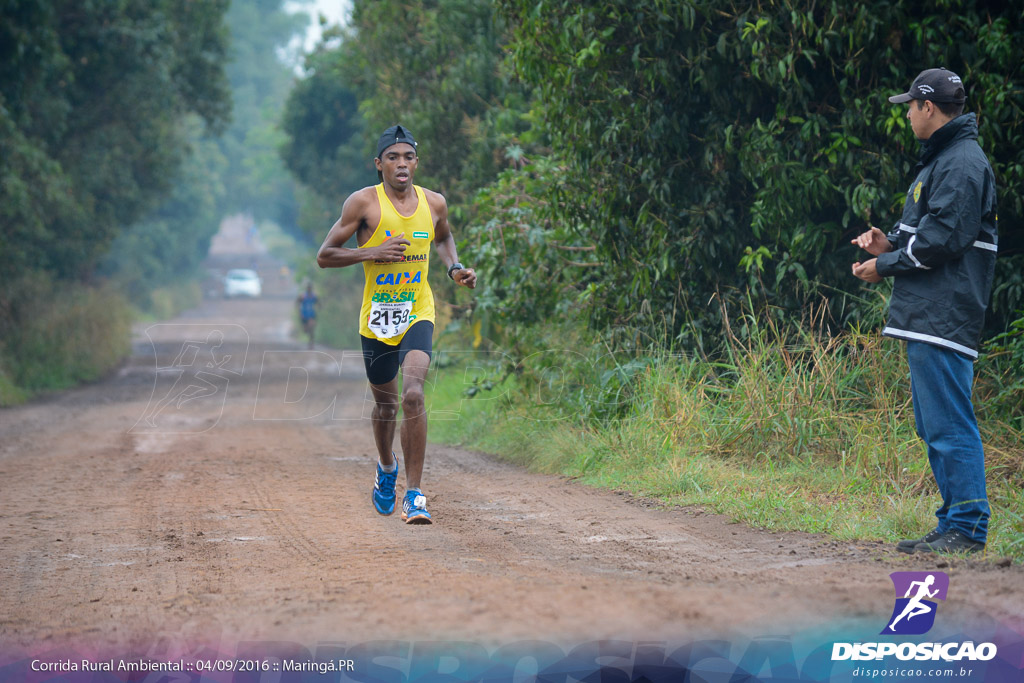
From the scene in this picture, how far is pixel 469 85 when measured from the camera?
1500 centimetres

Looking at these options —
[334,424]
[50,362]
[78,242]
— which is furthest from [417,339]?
[78,242]

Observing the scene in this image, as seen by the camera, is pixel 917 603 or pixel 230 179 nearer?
pixel 917 603

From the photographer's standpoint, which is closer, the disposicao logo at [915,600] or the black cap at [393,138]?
the disposicao logo at [915,600]

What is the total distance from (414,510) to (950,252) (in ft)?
10.6

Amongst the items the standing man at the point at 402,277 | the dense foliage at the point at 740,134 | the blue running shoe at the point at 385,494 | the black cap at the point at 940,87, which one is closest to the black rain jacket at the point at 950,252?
the black cap at the point at 940,87

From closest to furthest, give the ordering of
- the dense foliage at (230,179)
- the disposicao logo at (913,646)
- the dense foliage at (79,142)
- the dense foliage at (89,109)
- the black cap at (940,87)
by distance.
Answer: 1. the disposicao logo at (913,646)
2. the black cap at (940,87)
3. the dense foliage at (89,109)
4. the dense foliage at (79,142)
5. the dense foliage at (230,179)

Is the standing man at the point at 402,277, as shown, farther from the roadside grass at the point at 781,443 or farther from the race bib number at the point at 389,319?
the roadside grass at the point at 781,443

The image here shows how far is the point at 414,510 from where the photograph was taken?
5.79m

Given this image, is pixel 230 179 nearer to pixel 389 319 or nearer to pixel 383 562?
pixel 389 319

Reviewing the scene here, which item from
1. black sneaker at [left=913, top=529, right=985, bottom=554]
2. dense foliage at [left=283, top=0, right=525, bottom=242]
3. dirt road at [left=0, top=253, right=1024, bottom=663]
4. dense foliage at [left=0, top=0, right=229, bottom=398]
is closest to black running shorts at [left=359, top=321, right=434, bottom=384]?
dirt road at [left=0, top=253, right=1024, bottom=663]

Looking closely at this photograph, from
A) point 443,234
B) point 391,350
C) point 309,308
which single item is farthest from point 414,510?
point 309,308

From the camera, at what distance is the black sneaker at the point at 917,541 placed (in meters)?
4.66

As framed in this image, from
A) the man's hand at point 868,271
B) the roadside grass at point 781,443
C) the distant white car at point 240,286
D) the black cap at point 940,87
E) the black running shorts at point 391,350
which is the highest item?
the black cap at point 940,87

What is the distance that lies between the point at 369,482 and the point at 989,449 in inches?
174
